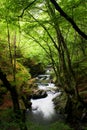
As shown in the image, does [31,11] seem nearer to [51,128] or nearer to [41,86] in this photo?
[51,128]

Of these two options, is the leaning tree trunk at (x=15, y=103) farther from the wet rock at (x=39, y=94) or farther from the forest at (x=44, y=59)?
the wet rock at (x=39, y=94)

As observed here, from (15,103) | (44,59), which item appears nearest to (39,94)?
(44,59)

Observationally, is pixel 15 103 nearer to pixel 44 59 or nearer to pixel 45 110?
pixel 44 59

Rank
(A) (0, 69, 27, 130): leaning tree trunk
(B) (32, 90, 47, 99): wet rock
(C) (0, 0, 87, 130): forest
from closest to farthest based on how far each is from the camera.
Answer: (A) (0, 69, 27, 130): leaning tree trunk → (C) (0, 0, 87, 130): forest → (B) (32, 90, 47, 99): wet rock

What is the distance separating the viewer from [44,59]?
60.1 feet

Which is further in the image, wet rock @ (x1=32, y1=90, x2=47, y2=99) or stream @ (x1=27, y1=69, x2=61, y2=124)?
wet rock @ (x1=32, y1=90, x2=47, y2=99)

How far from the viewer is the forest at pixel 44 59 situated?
8375 millimetres

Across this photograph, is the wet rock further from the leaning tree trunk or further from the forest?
the leaning tree trunk

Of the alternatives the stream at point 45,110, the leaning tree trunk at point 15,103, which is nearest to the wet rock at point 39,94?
the stream at point 45,110

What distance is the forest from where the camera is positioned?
8.38 metres

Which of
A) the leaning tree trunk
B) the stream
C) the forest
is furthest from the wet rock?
the leaning tree trunk

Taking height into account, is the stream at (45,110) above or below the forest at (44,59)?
below

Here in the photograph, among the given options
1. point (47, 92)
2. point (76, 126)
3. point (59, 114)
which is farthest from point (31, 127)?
point (47, 92)

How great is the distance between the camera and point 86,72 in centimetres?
1770
